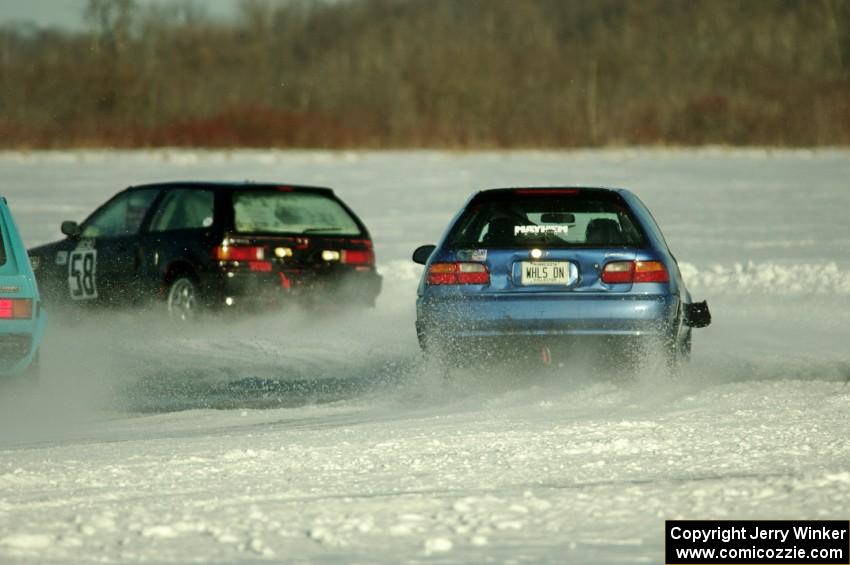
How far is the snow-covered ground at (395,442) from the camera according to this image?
5.66m

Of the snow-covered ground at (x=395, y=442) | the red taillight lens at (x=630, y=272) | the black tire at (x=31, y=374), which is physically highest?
the red taillight lens at (x=630, y=272)

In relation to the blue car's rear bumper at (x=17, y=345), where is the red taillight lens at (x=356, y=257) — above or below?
above

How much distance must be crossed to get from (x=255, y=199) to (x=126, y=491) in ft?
28.0

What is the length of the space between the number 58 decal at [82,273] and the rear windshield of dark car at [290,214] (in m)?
1.73

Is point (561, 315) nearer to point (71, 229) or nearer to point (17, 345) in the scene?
point (17, 345)

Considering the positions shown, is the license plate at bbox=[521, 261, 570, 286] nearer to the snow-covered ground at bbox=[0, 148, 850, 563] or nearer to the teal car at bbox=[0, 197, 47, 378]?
the snow-covered ground at bbox=[0, 148, 850, 563]

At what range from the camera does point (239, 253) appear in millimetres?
14562

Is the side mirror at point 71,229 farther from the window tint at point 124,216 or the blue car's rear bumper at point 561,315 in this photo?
the blue car's rear bumper at point 561,315

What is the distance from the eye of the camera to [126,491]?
6.66 metres

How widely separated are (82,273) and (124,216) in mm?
842

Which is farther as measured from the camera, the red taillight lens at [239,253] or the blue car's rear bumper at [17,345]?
the red taillight lens at [239,253]

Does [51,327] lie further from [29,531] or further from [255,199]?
[29,531]

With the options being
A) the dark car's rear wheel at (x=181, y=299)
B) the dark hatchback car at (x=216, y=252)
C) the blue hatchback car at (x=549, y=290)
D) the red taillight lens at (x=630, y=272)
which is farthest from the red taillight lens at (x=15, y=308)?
the dark car's rear wheel at (x=181, y=299)

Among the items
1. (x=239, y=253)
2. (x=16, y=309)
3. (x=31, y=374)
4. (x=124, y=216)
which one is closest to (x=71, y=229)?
(x=124, y=216)
